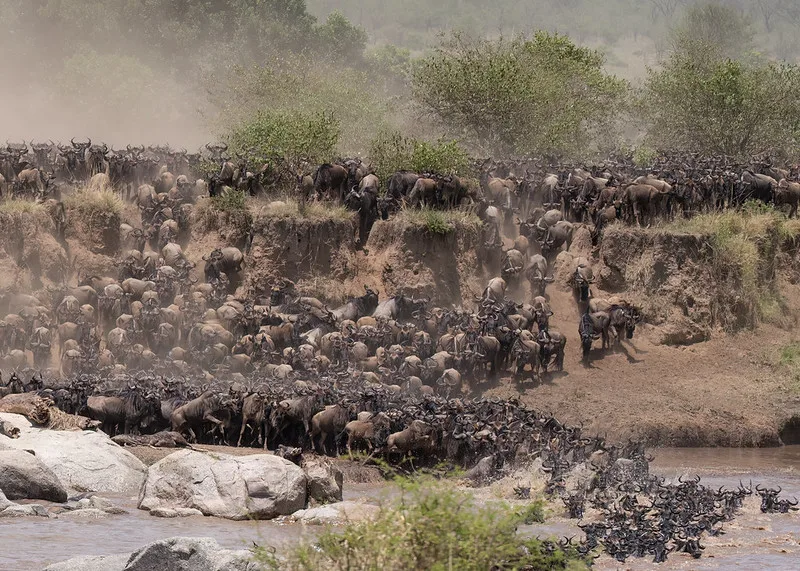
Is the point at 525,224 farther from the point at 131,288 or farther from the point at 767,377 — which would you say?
the point at 131,288

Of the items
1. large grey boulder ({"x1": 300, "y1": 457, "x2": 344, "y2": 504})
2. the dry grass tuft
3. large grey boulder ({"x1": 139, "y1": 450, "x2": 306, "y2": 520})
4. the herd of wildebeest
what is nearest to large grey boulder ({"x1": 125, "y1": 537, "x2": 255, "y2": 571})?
large grey boulder ({"x1": 139, "y1": 450, "x2": 306, "y2": 520})

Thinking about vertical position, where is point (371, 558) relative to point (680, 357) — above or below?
below

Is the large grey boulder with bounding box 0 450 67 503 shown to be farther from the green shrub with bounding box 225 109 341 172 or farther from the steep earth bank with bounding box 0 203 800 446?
the green shrub with bounding box 225 109 341 172

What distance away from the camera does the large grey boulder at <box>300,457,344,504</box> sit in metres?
19.9

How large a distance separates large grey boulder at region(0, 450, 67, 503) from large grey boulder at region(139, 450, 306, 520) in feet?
4.09

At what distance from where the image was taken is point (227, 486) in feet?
62.6

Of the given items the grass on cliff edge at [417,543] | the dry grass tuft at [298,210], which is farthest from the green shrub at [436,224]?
the grass on cliff edge at [417,543]

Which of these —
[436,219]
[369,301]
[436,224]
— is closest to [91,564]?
[369,301]

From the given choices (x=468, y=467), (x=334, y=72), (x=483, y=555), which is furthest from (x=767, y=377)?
(x=334, y=72)

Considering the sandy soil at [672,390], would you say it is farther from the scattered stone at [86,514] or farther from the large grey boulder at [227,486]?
the scattered stone at [86,514]

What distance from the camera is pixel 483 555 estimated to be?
1065 centimetres

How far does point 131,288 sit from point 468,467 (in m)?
11.8

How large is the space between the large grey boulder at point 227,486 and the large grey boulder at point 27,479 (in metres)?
1.25

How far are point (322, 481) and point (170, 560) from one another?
6424 mm
